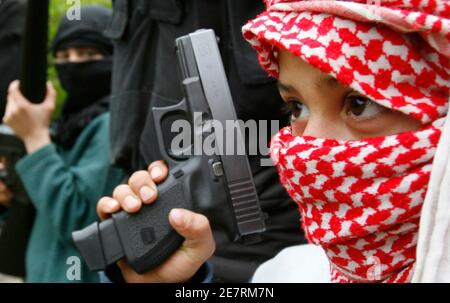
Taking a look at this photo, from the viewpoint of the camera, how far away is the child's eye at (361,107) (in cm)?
142

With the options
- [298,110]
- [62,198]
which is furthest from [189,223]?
[62,198]

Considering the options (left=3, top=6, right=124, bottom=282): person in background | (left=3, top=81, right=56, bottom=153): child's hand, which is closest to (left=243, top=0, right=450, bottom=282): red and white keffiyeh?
(left=3, top=6, right=124, bottom=282): person in background

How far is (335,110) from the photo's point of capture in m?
1.46

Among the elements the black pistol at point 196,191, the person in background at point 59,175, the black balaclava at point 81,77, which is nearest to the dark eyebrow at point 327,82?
the black pistol at point 196,191

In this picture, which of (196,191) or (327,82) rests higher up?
(327,82)

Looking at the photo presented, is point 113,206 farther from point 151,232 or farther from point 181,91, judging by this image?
point 181,91

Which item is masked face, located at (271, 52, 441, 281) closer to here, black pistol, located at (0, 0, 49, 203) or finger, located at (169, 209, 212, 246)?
finger, located at (169, 209, 212, 246)

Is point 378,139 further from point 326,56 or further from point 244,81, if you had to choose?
point 244,81

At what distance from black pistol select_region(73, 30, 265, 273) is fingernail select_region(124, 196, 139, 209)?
3 cm

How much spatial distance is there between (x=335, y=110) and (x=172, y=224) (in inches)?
23.2

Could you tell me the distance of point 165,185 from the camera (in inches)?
73.8

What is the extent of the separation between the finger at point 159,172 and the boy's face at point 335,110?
20.5 inches

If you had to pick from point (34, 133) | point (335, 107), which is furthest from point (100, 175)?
point (335, 107)
